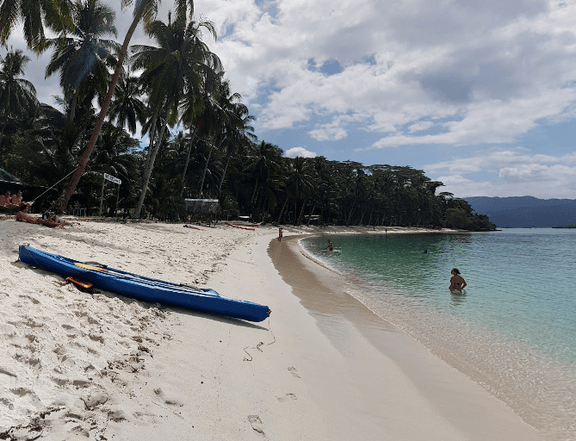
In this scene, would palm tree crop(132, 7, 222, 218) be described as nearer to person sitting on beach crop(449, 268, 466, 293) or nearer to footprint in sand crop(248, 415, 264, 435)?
person sitting on beach crop(449, 268, 466, 293)

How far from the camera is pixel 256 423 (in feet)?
9.28

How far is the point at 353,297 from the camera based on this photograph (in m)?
9.94

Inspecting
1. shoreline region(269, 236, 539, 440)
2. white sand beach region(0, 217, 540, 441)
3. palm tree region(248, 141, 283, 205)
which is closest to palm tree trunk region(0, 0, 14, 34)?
white sand beach region(0, 217, 540, 441)

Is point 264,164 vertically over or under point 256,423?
over

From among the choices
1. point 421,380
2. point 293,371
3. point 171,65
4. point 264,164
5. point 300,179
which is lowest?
point 421,380

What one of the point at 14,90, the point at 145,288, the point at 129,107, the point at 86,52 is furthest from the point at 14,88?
the point at 145,288

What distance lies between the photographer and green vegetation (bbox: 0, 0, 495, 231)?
19.2 m

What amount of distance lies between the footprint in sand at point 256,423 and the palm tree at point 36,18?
2000cm

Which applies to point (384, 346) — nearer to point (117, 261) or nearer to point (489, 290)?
point (117, 261)

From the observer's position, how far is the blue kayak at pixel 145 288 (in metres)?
4.95

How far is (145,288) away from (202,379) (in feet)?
7.55

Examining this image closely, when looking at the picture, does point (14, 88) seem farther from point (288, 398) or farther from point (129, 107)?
point (288, 398)

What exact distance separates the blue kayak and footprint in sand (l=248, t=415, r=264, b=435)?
2585 millimetres

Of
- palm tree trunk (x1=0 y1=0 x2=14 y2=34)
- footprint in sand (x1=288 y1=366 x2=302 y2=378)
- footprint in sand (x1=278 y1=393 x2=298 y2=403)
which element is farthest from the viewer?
palm tree trunk (x1=0 y1=0 x2=14 y2=34)
